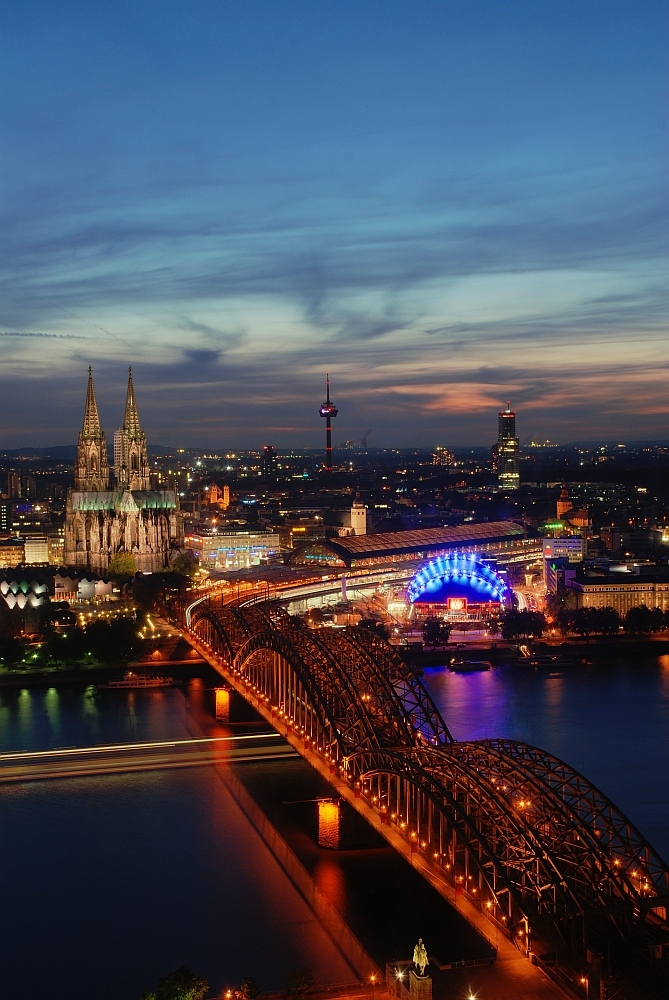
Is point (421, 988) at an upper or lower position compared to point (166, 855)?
upper

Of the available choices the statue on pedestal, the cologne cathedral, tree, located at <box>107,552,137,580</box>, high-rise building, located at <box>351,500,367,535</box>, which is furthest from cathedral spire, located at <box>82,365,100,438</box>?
the statue on pedestal

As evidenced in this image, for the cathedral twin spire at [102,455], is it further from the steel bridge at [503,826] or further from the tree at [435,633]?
the steel bridge at [503,826]

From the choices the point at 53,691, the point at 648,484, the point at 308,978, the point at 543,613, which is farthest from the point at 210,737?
the point at 648,484

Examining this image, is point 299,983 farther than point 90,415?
No

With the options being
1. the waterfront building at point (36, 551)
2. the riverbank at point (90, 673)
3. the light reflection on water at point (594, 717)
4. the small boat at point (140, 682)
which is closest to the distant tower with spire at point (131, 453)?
the waterfront building at point (36, 551)

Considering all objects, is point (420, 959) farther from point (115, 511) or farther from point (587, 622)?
point (115, 511)

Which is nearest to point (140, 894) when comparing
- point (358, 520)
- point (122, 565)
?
point (122, 565)

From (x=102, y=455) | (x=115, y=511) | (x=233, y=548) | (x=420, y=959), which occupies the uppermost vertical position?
(x=102, y=455)
